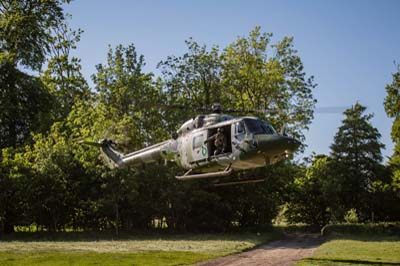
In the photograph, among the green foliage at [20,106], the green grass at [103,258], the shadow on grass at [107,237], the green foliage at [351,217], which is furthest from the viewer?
the green foliage at [351,217]

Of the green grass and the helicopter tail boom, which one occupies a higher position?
the helicopter tail boom

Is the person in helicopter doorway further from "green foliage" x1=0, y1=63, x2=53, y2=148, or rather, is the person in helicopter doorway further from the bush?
"green foliage" x1=0, y1=63, x2=53, y2=148

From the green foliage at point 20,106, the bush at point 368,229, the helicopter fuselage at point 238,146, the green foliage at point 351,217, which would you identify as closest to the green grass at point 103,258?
the helicopter fuselage at point 238,146

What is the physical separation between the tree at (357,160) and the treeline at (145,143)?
99 mm

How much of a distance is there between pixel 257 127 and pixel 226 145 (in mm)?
1426

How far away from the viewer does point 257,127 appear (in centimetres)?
1591

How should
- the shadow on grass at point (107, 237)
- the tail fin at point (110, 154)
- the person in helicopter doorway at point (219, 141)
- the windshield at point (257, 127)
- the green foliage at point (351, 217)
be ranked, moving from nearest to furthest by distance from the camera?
the windshield at point (257, 127)
the person in helicopter doorway at point (219, 141)
the tail fin at point (110, 154)
the shadow on grass at point (107, 237)
the green foliage at point (351, 217)

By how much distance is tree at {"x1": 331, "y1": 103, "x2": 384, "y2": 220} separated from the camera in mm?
41312

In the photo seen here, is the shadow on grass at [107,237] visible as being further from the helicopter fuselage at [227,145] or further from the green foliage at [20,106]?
the helicopter fuselage at [227,145]

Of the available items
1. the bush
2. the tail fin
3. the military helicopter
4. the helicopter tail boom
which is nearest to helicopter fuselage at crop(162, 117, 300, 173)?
the military helicopter

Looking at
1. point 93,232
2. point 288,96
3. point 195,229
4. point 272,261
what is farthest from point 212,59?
point 272,261

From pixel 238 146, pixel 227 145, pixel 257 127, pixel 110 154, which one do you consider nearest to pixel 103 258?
pixel 227 145

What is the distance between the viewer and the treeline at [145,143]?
3225 centimetres

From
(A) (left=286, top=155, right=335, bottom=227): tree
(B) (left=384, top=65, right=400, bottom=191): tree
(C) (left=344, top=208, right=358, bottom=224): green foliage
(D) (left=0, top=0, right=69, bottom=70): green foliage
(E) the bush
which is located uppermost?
(D) (left=0, top=0, right=69, bottom=70): green foliage
